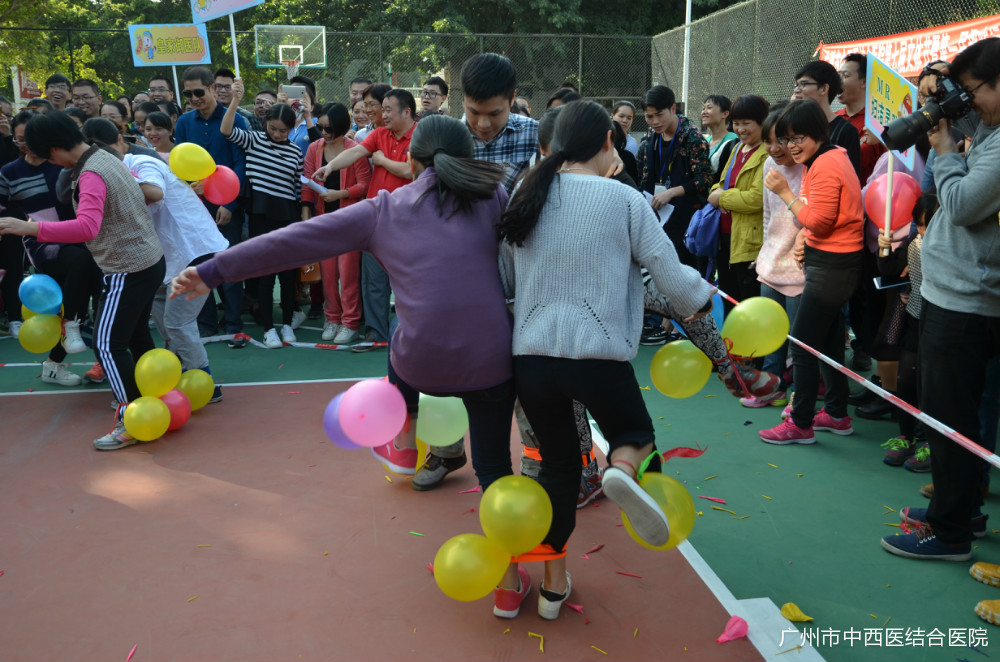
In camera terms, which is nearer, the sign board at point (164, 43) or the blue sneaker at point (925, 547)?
the blue sneaker at point (925, 547)

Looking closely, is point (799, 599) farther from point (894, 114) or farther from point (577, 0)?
point (577, 0)

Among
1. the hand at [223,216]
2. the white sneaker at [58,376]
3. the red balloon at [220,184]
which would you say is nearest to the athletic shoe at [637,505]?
the red balloon at [220,184]

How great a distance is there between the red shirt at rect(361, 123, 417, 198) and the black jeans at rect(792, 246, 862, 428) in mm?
3908

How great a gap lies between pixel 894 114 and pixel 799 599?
8.64 feet

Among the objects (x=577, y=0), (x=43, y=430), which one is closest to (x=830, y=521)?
(x=43, y=430)

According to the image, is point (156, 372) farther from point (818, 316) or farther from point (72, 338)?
point (818, 316)

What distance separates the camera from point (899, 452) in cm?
473

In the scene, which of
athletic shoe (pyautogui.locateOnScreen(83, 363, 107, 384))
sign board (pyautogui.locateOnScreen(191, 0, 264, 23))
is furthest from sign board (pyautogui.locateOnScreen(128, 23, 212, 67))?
athletic shoe (pyautogui.locateOnScreen(83, 363, 107, 384))

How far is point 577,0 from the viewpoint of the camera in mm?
25344

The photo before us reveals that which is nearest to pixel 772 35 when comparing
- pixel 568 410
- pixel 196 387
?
pixel 196 387

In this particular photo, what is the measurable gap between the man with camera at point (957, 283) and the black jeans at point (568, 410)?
152cm

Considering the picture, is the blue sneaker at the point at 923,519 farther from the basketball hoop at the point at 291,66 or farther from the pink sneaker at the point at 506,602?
the basketball hoop at the point at 291,66

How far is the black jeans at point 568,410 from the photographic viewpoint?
9.05 ft

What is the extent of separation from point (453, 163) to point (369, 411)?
108cm
